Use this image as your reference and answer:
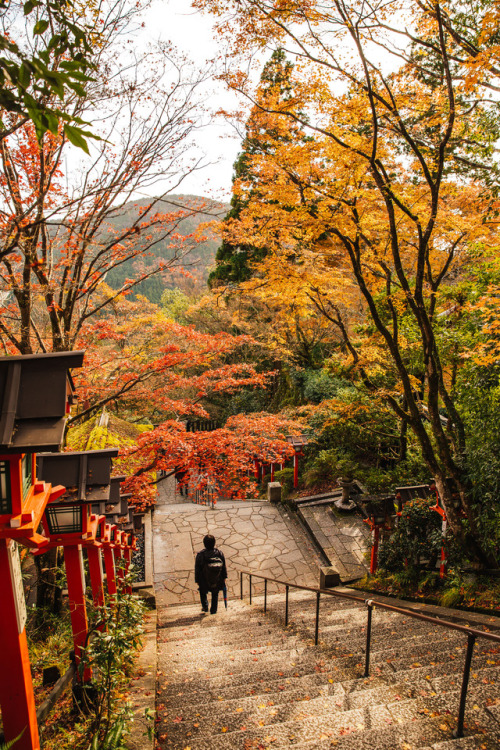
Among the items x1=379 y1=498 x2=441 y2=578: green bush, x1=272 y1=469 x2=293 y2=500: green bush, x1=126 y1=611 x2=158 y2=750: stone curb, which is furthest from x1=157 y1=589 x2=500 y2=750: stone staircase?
x1=272 y1=469 x2=293 y2=500: green bush

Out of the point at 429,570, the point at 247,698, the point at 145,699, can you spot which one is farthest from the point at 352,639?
the point at 429,570

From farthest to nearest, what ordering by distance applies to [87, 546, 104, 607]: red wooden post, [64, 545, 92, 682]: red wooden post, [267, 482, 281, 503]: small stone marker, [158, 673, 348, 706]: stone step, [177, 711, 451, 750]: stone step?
[267, 482, 281, 503]: small stone marker < [87, 546, 104, 607]: red wooden post < [64, 545, 92, 682]: red wooden post < [158, 673, 348, 706]: stone step < [177, 711, 451, 750]: stone step

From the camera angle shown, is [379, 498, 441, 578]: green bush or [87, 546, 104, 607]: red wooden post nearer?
[87, 546, 104, 607]: red wooden post

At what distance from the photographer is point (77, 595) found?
445 cm

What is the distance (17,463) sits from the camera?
253 centimetres

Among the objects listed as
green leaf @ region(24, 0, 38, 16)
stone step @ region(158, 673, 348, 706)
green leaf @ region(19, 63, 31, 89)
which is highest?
green leaf @ region(24, 0, 38, 16)

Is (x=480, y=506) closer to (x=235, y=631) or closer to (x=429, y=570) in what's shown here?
(x=429, y=570)

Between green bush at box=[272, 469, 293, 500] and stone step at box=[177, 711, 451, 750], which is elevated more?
stone step at box=[177, 711, 451, 750]

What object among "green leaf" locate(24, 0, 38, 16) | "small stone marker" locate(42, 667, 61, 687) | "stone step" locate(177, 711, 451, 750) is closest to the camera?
"green leaf" locate(24, 0, 38, 16)

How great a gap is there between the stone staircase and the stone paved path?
375 centimetres

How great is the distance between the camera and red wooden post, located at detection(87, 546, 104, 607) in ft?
16.4

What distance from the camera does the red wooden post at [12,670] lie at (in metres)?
2.66

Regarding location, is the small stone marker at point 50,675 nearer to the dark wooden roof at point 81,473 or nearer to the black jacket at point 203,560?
the dark wooden roof at point 81,473

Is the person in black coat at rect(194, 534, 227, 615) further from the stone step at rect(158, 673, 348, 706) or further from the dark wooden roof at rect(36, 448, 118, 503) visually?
the dark wooden roof at rect(36, 448, 118, 503)
